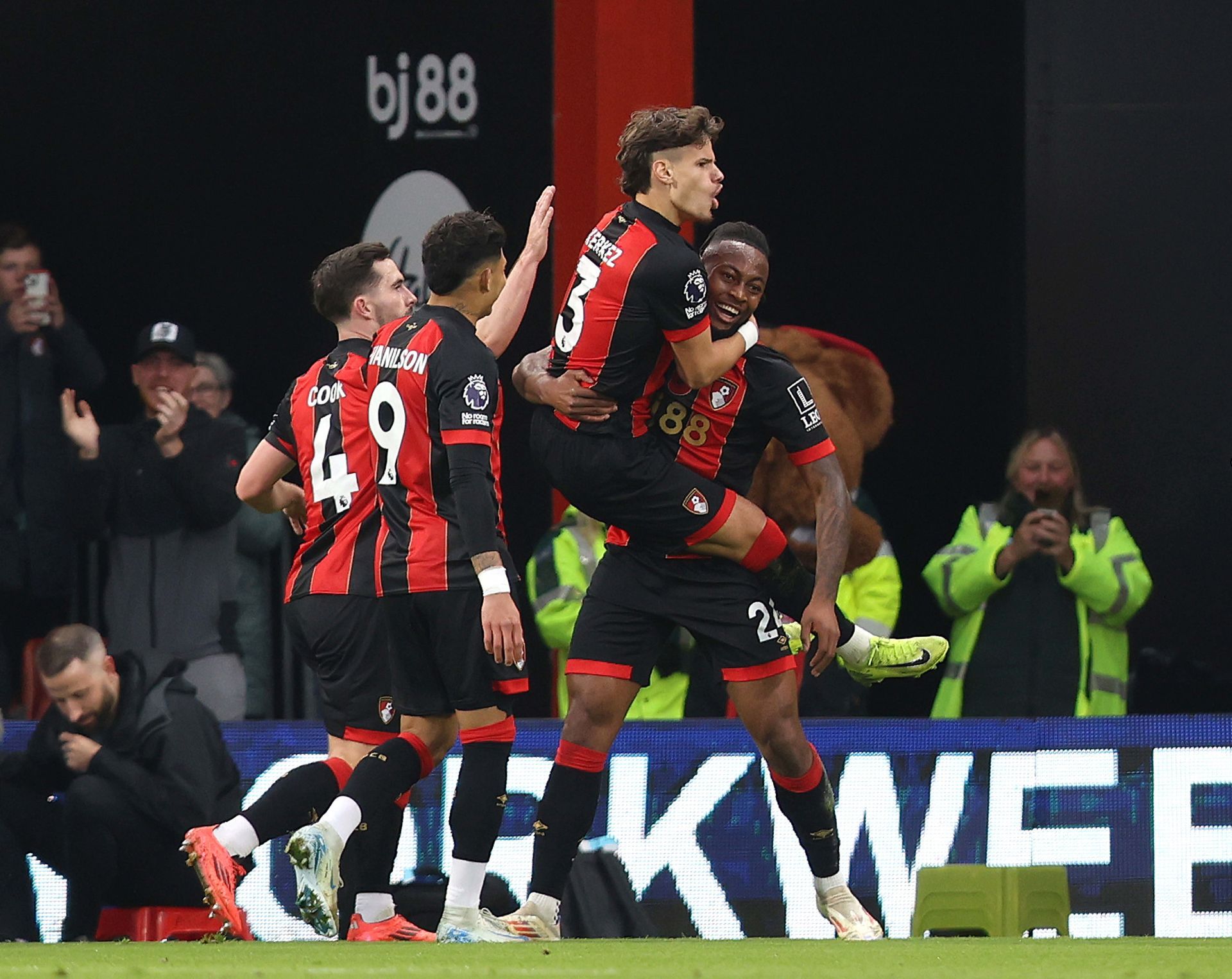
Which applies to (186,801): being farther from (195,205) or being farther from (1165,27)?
(1165,27)

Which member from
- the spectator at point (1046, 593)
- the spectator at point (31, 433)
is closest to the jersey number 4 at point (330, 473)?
the spectator at point (31, 433)

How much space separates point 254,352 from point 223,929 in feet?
14.7

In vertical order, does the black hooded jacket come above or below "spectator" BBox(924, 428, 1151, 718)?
below

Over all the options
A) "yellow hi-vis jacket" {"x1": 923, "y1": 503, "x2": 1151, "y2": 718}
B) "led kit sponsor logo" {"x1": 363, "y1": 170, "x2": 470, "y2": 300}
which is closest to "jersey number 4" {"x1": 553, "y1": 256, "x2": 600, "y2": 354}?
"yellow hi-vis jacket" {"x1": 923, "y1": 503, "x2": 1151, "y2": 718}

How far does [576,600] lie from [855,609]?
1031 millimetres

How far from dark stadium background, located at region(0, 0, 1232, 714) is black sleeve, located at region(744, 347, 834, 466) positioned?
3442 mm

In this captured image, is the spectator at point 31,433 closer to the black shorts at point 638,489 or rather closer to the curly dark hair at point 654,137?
the black shorts at point 638,489

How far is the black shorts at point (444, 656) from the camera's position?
6422 millimetres

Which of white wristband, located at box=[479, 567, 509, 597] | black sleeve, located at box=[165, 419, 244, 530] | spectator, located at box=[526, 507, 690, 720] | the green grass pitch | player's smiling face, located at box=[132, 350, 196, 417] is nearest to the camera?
the green grass pitch

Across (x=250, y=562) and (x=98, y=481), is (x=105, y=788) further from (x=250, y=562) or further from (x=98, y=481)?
(x=98, y=481)

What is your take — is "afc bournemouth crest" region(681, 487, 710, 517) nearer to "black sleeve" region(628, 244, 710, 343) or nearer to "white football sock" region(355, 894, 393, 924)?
"black sleeve" region(628, 244, 710, 343)

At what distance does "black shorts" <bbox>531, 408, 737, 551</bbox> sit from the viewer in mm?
6645

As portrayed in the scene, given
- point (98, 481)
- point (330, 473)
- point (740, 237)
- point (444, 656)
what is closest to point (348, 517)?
point (330, 473)

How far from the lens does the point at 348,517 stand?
7164 mm
